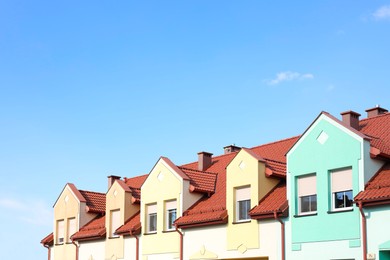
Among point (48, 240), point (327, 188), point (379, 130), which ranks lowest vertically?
point (48, 240)

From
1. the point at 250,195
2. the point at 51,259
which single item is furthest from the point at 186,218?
the point at 51,259

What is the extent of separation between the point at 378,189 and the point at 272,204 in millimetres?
5809

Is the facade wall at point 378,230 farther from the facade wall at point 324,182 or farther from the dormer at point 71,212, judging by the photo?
the dormer at point 71,212

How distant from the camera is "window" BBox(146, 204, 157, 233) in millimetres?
40156

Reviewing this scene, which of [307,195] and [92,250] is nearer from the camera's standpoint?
[307,195]

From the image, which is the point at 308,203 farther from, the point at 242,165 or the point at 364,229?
the point at 242,165

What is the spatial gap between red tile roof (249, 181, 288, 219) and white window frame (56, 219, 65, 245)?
63.1 feet

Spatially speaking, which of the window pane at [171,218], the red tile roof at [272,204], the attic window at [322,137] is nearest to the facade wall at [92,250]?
the window pane at [171,218]

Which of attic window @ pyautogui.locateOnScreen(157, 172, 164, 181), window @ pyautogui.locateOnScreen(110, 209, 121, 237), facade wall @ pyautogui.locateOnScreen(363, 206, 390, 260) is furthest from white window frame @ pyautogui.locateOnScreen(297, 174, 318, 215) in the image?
window @ pyautogui.locateOnScreen(110, 209, 121, 237)

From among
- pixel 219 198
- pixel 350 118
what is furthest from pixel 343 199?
pixel 219 198

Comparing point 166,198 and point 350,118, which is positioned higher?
point 350,118

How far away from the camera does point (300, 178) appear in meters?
31.8

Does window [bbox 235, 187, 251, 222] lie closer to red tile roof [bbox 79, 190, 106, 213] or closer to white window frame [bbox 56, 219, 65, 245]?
red tile roof [bbox 79, 190, 106, 213]

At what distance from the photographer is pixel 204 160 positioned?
1663 inches
